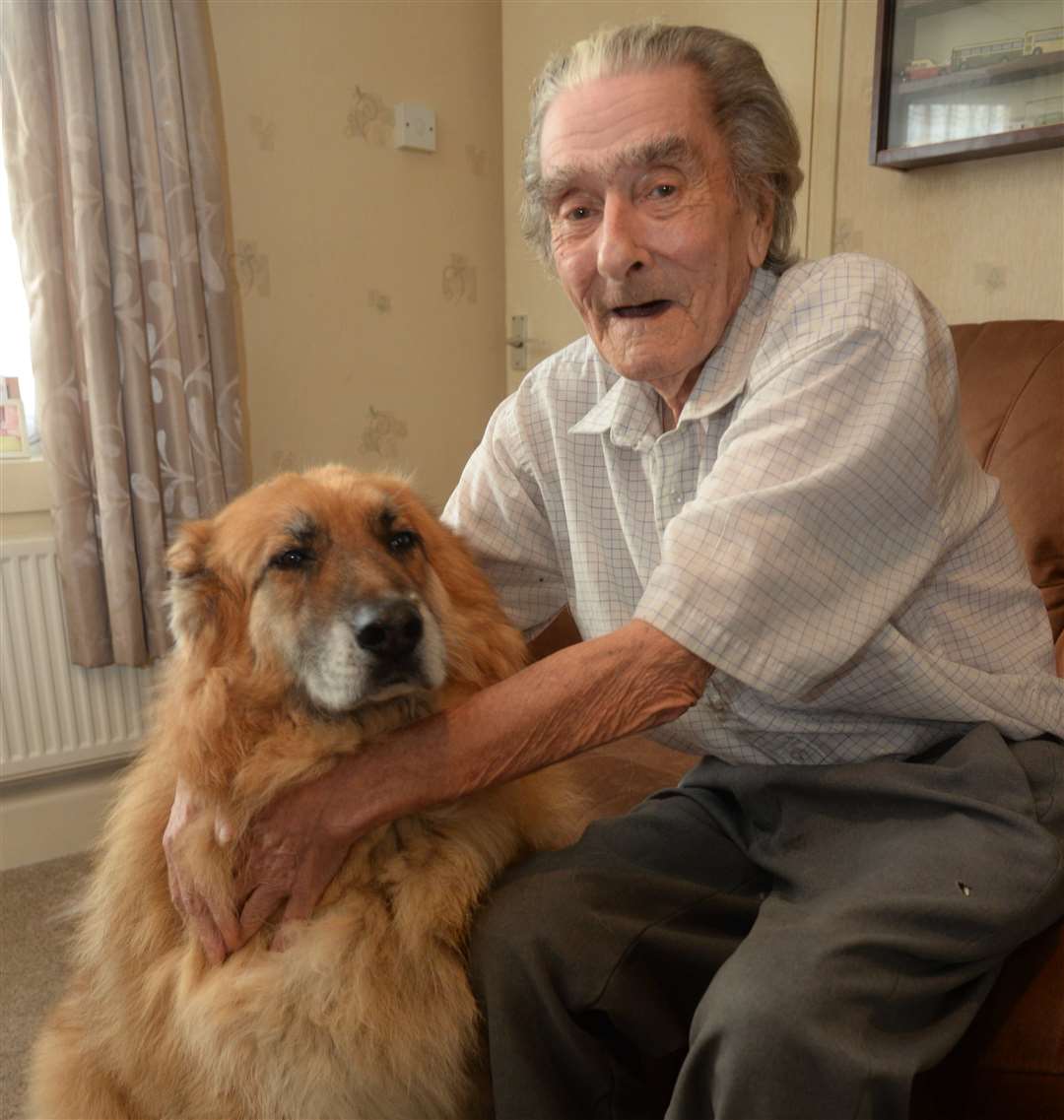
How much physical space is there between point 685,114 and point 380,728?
73 centimetres

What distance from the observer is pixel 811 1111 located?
2.48 ft

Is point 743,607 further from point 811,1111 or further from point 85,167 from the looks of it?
point 85,167

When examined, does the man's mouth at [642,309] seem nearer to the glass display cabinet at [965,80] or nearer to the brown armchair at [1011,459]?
the brown armchair at [1011,459]

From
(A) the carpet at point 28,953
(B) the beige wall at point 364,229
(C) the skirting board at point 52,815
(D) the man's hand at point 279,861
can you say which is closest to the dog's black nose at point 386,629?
(D) the man's hand at point 279,861

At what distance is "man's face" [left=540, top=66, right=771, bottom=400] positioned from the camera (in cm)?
106

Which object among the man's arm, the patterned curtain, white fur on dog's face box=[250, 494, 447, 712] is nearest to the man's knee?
the man's arm

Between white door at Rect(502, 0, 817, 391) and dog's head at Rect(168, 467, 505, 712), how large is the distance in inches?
52.1

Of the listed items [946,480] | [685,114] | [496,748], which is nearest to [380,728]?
[496,748]

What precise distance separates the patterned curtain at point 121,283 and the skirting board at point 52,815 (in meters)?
0.40

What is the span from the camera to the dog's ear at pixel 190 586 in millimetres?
1027

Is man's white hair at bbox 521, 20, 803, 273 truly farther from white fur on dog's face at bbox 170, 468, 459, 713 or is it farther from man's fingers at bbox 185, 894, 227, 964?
man's fingers at bbox 185, 894, 227, 964

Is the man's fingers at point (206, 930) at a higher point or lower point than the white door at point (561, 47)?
lower

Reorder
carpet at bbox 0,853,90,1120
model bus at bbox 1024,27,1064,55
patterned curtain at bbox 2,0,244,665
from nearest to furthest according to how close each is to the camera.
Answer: carpet at bbox 0,853,90,1120 < model bus at bbox 1024,27,1064,55 < patterned curtain at bbox 2,0,244,665

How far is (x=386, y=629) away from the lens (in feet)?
3.10
